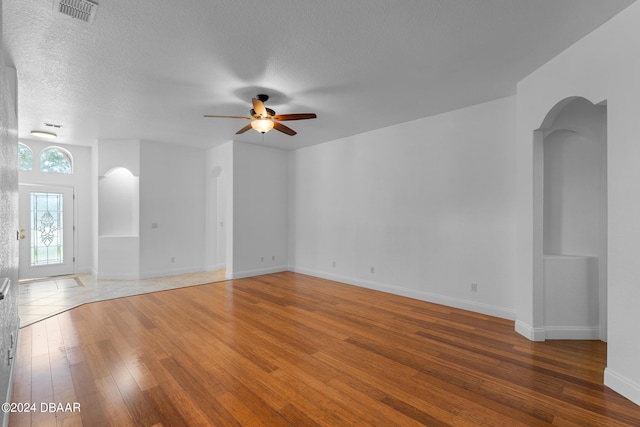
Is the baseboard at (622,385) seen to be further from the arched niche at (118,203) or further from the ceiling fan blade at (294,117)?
the arched niche at (118,203)

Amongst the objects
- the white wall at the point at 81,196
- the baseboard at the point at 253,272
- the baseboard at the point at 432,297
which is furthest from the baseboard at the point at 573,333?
the white wall at the point at 81,196

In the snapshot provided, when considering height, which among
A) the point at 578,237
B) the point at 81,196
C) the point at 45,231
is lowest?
the point at 45,231

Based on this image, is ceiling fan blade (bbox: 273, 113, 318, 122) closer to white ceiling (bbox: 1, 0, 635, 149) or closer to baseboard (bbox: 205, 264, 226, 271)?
white ceiling (bbox: 1, 0, 635, 149)

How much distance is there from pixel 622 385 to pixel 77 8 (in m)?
5.06

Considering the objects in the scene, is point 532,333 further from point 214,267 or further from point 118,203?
point 118,203

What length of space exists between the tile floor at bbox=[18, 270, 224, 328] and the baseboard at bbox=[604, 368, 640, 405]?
5.96 metres

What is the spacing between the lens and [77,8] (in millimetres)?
2225

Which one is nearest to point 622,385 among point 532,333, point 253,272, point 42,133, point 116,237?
point 532,333

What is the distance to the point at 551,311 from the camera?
130 inches

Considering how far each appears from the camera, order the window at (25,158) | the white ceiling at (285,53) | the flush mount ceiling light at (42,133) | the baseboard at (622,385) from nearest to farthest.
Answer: the baseboard at (622,385) → the white ceiling at (285,53) → the flush mount ceiling light at (42,133) → the window at (25,158)

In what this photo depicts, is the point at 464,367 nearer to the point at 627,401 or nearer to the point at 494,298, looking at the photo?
the point at 627,401

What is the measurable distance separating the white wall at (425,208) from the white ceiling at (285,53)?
0.59 metres

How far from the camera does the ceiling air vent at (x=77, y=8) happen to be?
216 cm

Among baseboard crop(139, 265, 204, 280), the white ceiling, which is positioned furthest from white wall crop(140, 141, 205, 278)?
the white ceiling
